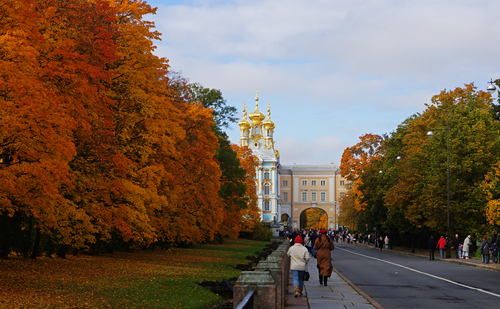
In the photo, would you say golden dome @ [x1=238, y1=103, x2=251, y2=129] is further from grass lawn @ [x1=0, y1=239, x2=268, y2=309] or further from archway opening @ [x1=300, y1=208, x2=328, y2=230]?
grass lawn @ [x1=0, y1=239, x2=268, y2=309]

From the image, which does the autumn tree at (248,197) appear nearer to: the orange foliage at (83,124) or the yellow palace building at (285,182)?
the orange foliage at (83,124)

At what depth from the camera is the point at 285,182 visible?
145125 mm

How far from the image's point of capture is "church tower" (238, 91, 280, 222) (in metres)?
132

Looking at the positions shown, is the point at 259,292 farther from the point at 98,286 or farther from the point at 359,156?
the point at 359,156

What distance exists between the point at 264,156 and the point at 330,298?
4711 inches

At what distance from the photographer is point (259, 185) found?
13275 cm

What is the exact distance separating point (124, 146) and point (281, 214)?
11877 centimetres

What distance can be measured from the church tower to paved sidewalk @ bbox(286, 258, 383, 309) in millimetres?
109584

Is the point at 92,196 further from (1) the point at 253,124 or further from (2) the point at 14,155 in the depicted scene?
(1) the point at 253,124

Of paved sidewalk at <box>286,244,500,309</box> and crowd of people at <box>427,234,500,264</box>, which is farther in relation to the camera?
crowd of people at <box>427,234,500,264</box>

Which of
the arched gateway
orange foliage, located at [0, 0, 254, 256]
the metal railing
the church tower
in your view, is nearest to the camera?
the metal railing

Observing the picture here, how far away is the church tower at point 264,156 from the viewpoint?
433 feet

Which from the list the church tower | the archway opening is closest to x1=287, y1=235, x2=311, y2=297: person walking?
the church tower

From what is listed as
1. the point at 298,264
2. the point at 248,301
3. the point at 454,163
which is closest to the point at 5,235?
the point at 298,264
